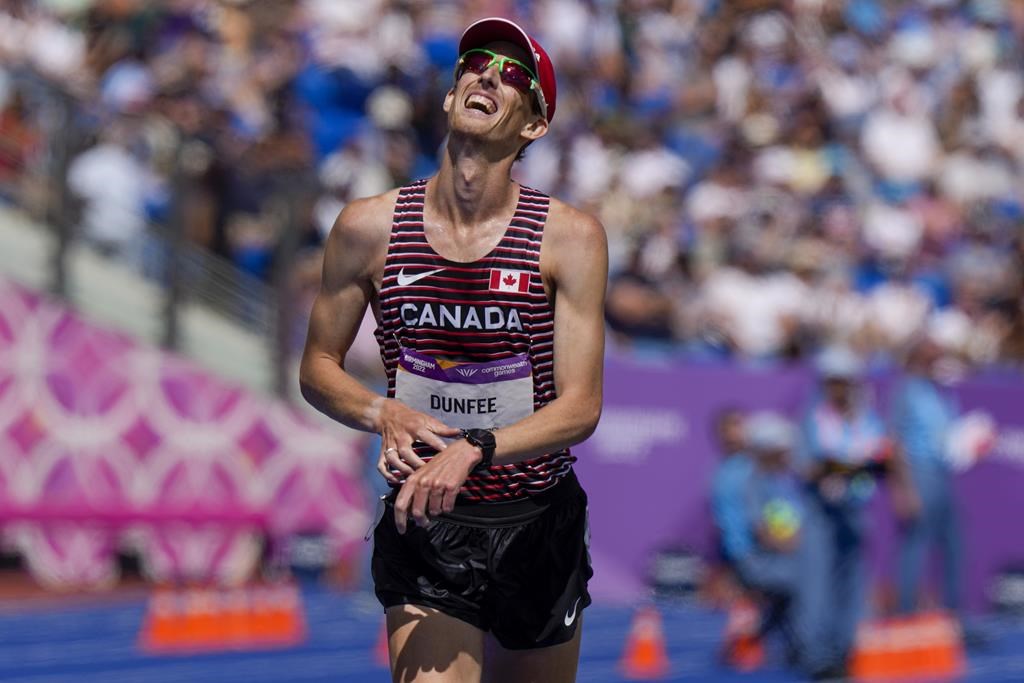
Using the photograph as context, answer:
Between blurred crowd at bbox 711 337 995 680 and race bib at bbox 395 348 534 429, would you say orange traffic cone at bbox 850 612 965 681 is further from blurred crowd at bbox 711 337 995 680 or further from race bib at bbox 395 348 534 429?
race bib at bbox 395 348 534 429

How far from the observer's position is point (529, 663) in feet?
16.4

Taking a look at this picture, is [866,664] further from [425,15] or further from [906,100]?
[906,100]

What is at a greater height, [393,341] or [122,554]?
[122,554]

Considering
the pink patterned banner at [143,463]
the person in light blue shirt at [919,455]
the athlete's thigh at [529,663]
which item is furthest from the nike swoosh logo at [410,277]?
the pink patterned banner at [143,463]

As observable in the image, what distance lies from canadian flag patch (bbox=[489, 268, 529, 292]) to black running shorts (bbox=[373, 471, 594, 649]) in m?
0.57

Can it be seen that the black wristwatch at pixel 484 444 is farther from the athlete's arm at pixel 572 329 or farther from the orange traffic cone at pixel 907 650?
→ the orange traffic cone at pixel 907 650

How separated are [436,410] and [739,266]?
1183cm

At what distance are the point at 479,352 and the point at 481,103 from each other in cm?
61

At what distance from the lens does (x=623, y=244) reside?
16.5 meters

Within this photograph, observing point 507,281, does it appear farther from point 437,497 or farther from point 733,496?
point 733,496

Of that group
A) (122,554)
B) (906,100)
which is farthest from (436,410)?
(906,100)

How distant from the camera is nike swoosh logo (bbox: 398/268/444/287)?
4.77 meters

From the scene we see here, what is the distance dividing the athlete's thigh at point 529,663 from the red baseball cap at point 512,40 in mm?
1367

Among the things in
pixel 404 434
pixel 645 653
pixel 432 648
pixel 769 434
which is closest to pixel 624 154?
pixel 769 434
